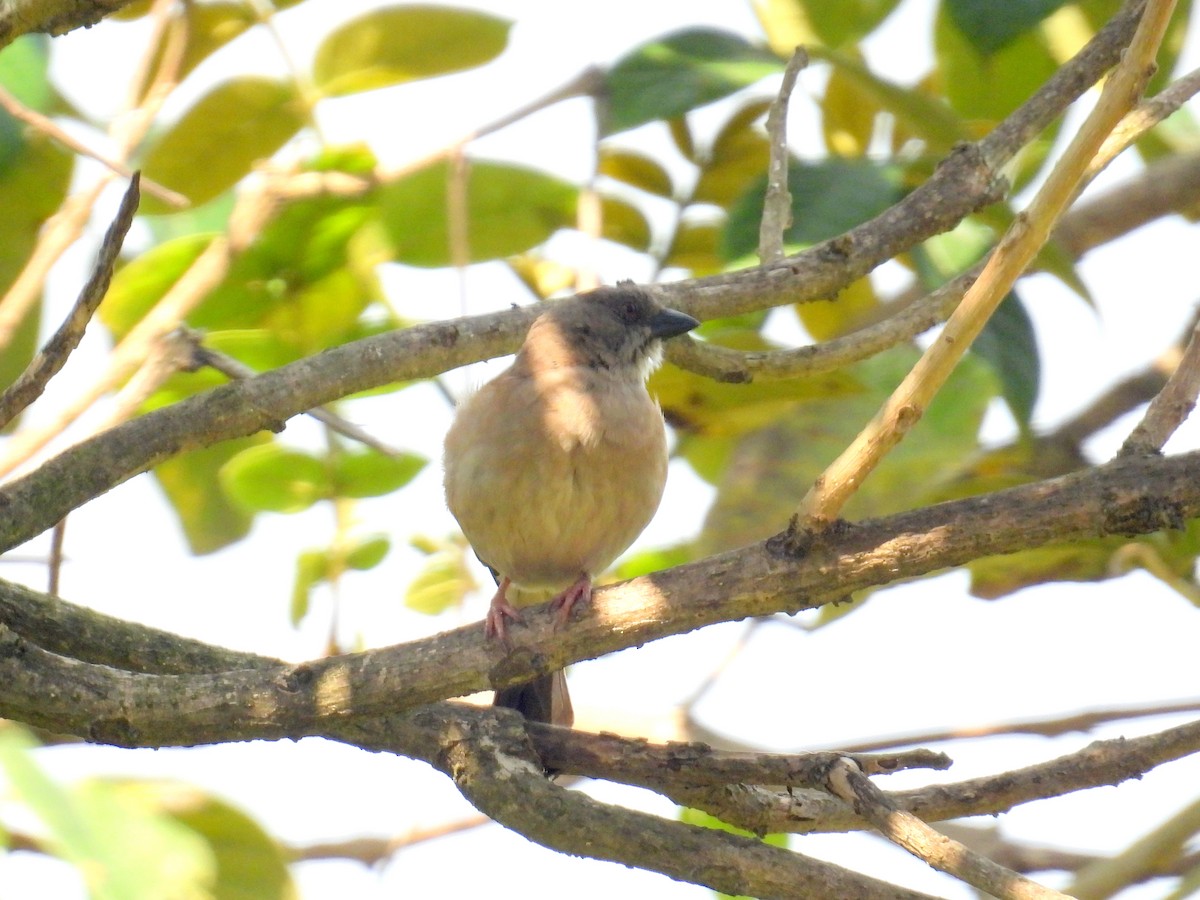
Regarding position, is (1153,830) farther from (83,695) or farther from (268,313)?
(268,313)

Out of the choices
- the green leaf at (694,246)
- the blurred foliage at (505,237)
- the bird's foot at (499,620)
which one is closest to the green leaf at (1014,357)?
the blurred foliage at (505,237)

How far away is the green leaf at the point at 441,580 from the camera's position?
15.8 ft

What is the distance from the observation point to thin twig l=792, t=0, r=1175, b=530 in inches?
86.7

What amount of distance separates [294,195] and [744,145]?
1604 millimetres

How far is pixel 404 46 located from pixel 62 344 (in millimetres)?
2062

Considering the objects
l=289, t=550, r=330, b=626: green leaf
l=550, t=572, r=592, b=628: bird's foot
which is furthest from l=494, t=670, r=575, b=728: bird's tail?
l=289, t=550, r=330, b=626: green leaf

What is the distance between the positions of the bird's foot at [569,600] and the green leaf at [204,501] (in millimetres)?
1533

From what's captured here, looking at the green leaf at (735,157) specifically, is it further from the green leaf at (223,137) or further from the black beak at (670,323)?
the green leaf at (223,137)

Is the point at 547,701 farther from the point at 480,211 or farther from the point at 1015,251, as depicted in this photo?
the point at 1015,251

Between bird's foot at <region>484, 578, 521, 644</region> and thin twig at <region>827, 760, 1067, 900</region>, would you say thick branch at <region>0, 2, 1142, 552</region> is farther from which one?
thin twig at <region>827, 760, 1067, 900</region>

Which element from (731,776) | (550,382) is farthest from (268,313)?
(731,776)

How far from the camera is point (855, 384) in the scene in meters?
3.92

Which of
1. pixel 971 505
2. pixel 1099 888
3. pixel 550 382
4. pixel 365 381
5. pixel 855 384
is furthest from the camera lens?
pixel 550 382

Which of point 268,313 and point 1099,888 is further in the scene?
point 268,313
